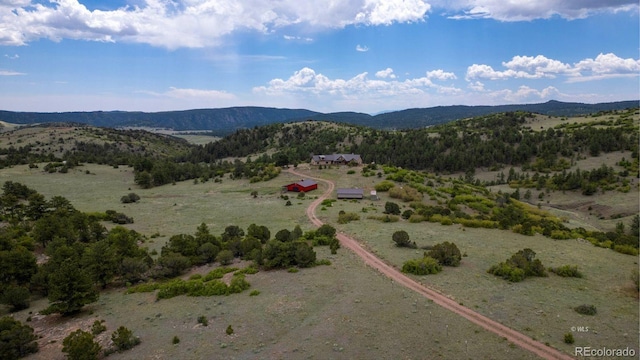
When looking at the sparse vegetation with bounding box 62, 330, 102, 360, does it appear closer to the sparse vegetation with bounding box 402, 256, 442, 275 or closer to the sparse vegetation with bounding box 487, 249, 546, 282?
the sparse vegetation with bounding box 402, 256, 442, 275

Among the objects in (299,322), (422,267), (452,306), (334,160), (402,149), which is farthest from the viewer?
(402,149)

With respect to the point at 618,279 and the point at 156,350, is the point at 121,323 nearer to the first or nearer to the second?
the point at 156,350

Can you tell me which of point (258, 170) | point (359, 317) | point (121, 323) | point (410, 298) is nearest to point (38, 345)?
point (121, 323)

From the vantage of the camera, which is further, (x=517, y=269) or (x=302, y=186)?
(x=302, y=186)

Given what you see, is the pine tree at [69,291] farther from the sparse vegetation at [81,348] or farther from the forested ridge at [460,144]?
the forested ridge at [460,144]

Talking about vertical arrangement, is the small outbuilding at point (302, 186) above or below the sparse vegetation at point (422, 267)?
below

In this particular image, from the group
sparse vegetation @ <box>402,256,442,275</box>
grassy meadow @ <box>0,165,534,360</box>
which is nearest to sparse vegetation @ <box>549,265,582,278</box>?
sparse vegetation @ <box>402,256,442,275</box>

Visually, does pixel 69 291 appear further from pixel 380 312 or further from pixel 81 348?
pixel 380 312

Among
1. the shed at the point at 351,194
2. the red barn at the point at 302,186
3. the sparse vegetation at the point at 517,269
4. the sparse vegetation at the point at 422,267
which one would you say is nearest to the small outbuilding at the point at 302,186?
the red barn at the point at 302,186

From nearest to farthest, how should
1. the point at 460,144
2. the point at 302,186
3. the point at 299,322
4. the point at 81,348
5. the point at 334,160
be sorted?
the point at 81,348 → the point at 299,322 → the point at 302,186 → the point at 334,160 → the point at 460,144

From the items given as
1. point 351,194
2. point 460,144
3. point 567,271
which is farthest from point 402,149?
point 567,271

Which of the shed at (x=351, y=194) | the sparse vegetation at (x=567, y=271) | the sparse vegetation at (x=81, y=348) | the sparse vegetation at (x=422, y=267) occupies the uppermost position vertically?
the sparse vegetation at (x=81, y=348)
